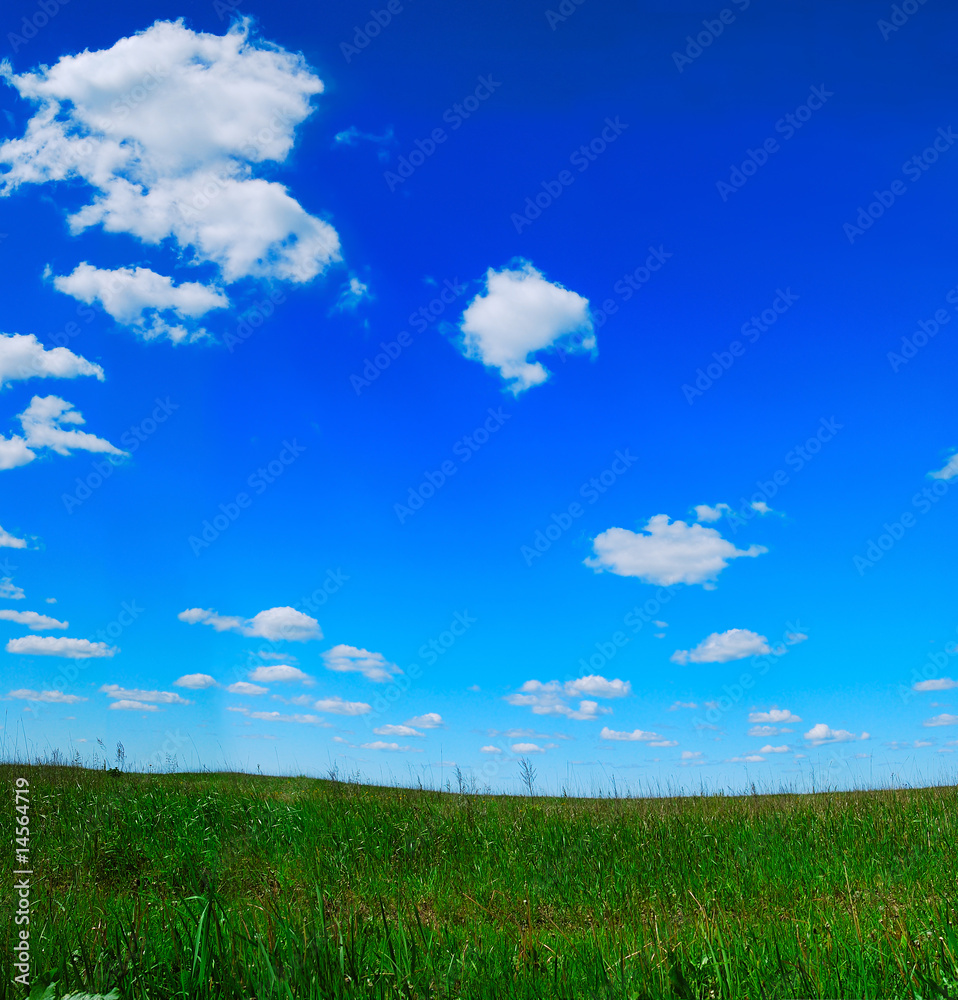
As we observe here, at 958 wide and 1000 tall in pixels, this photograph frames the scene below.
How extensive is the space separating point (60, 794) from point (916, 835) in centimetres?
1428

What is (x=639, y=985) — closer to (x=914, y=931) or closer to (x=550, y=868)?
(x=914, y=931)

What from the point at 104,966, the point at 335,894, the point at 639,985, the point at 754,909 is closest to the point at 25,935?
the point at 104,966

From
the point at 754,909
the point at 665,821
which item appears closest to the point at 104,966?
the point at 754,909

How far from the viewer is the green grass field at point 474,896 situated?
124 inches

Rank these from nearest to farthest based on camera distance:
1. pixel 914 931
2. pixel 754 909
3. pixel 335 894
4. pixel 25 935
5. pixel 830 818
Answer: pixel 25 935 → pixel 914 931 → pixel 754 909 → pixel 335 894 → pixel 830 818

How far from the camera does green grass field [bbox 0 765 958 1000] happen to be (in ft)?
10.3

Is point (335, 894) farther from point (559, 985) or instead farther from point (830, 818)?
point (830, 818)

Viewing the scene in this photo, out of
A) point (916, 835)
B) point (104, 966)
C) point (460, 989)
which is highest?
point (104, 966)

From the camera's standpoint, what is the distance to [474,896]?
807cm

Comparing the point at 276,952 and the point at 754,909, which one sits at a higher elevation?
the point at 276,952

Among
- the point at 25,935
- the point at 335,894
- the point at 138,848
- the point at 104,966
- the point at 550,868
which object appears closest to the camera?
the point at 104,966

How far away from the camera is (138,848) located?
9.69 meters

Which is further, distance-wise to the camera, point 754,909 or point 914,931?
point 754,909

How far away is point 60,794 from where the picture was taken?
1281cm
